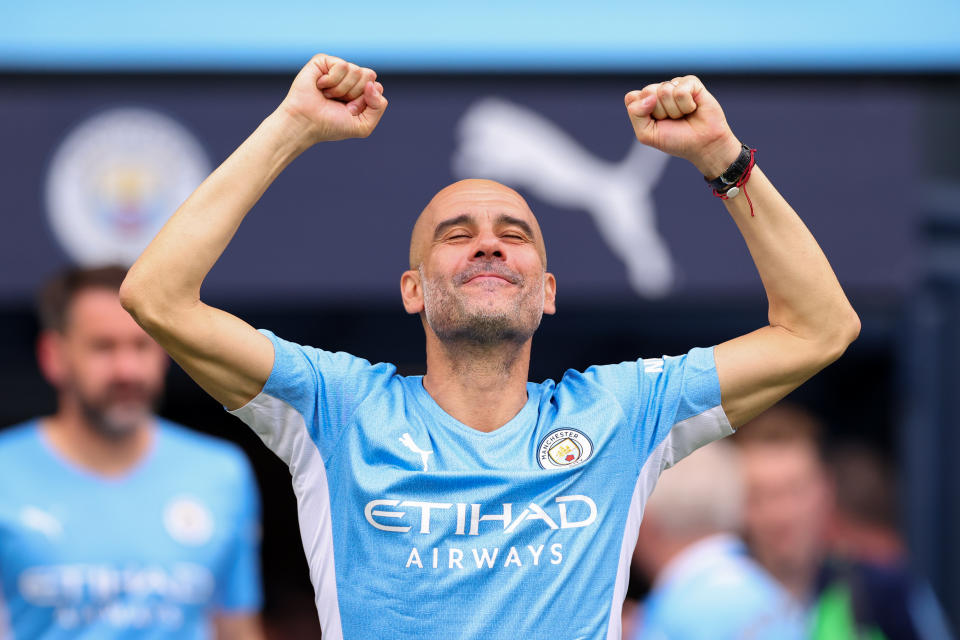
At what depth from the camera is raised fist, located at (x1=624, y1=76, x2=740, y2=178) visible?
2.79 meters

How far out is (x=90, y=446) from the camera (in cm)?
453

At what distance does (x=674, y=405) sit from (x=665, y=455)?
0.12 metres

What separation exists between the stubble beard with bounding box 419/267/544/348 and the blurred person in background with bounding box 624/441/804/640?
1395 millimetres

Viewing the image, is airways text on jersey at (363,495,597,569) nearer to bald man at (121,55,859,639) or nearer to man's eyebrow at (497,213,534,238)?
bald man at (121,55,859,639)

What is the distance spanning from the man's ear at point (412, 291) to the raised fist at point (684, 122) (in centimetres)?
63

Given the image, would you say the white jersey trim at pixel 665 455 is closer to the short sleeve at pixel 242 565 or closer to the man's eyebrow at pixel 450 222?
the man's eyebrow at pixel 450 222

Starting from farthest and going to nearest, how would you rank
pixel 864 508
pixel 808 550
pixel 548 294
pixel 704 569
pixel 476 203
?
pixel 864 508 → pixel 808 550 → pixel 704 569 → pixel 548 294 → pixel 476 203

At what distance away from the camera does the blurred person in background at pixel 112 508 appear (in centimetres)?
420

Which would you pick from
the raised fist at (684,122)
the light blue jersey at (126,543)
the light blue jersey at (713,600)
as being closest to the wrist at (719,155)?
the raised fist at (684,122)

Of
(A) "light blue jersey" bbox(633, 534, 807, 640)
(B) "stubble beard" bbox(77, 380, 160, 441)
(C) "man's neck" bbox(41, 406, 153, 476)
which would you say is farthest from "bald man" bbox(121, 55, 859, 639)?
(C) "man's neck" bbox(41, 406, 153, 476)

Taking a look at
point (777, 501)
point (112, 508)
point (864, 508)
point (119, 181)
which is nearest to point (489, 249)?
point (112, 508)

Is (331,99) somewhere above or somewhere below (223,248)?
above

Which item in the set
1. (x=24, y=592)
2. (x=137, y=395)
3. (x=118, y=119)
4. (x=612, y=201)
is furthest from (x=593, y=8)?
(x=24, y=592)

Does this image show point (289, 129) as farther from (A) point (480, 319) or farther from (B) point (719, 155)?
(B) point (719, 155)
